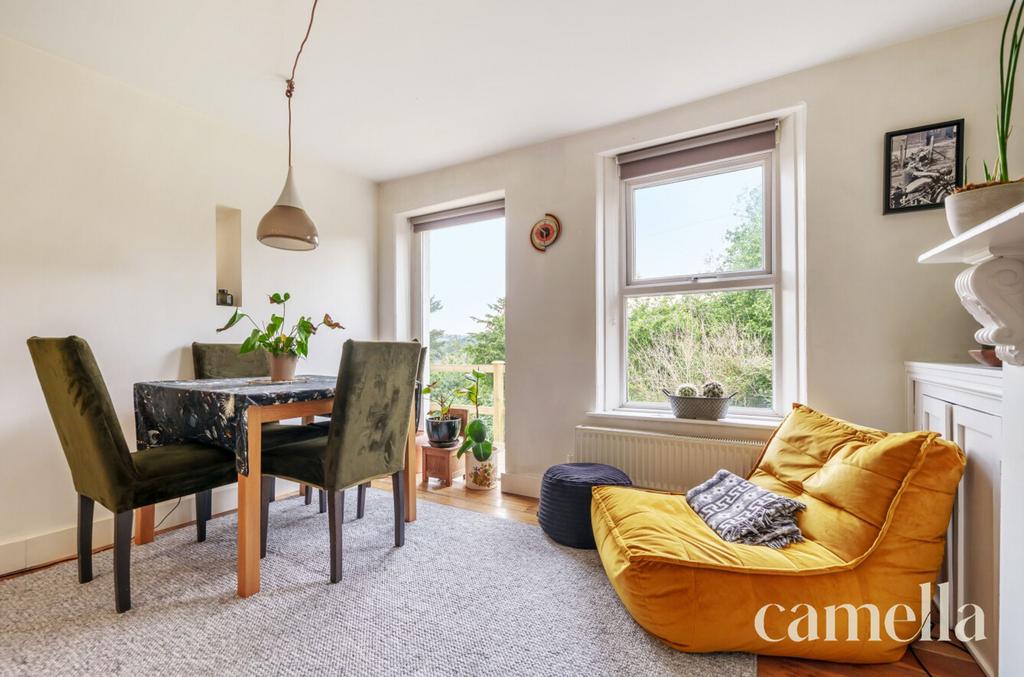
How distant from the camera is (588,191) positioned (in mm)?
2926

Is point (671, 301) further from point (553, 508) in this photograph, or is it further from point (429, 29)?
point (429, 29)

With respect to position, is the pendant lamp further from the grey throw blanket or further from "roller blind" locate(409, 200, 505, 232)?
the grey throw blanket

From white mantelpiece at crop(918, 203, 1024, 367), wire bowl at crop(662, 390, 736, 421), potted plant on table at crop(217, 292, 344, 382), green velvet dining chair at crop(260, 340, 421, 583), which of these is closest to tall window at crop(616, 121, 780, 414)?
wire bowl at crop(662, 390, 736, 421)

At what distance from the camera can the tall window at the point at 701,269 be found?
2.59 m

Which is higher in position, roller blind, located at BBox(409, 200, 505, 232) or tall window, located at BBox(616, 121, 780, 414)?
roller blind, located at BBox(409, 200, 505, 232)

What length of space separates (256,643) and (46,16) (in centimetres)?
263

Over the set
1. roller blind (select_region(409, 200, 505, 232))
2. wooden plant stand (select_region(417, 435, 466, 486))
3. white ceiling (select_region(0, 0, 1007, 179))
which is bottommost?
wooden plant stand (select_region(417, 435, 466, 486))

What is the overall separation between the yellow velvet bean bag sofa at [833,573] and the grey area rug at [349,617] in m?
0.14

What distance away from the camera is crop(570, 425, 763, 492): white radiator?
7.66 ft

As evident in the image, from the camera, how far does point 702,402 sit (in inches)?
99.0

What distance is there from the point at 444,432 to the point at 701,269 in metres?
2.07

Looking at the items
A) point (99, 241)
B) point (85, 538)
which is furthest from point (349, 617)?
point (99, 241)

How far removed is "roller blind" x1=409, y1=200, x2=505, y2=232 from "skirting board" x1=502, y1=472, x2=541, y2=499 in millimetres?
1947

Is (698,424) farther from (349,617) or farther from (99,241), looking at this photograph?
(99,241)
